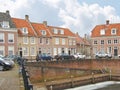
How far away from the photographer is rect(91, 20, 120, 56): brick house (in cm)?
7638

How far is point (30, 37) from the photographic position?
67812 millimetres

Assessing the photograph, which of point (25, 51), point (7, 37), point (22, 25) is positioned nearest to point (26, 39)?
point (25, 51)

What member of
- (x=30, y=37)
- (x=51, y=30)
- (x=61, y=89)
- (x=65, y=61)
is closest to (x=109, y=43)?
(x=51, y=30)

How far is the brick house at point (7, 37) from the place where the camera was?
60875 mm

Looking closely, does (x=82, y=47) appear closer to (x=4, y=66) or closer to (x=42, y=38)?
(x=42, y=38)

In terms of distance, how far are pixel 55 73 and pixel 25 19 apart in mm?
35199

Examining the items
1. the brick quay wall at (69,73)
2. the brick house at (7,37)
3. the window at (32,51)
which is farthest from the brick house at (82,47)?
the brick quay wall at (69,73)

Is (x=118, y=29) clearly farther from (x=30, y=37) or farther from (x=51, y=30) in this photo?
(x=30, y=37)

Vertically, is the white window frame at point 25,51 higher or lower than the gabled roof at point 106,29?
lower

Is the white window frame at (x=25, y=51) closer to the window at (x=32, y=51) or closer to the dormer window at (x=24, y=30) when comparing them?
the window at (x=32, y=51)

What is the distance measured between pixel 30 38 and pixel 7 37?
7487 millimetres

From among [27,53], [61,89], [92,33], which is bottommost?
[61,89]

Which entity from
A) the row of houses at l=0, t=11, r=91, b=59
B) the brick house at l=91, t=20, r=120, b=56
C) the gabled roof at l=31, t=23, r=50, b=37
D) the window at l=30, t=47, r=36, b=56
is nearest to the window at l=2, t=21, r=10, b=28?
the row of houses at l=0, t=11, r=91, b=59

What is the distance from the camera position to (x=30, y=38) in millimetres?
67875
